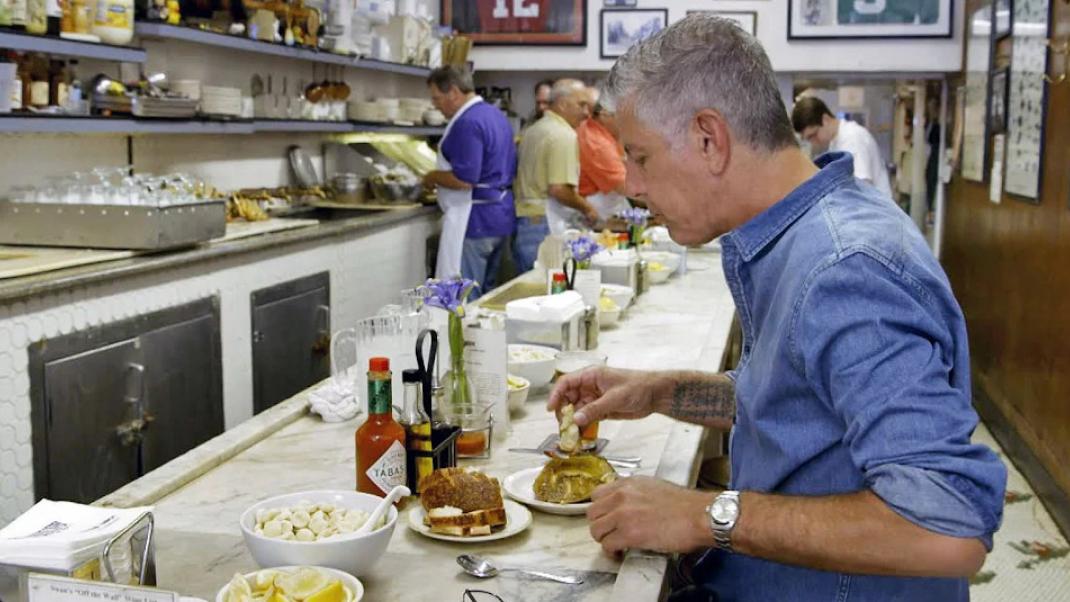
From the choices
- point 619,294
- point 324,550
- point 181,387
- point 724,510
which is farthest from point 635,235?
point 324,550

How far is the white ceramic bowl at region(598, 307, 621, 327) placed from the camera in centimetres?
353

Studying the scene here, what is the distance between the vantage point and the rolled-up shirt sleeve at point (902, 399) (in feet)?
4.17

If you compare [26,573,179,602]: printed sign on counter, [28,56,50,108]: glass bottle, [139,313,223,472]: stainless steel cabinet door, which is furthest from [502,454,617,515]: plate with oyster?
[28,56,50,108]: glass bottle

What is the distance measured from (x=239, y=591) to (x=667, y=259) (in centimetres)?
372

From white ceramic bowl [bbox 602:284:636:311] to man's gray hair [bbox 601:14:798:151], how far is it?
2156 mm

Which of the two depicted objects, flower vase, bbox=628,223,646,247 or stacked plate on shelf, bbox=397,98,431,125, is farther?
stacked plate on shelf, bbox=397,98,431,125

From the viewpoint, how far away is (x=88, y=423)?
3.56 m

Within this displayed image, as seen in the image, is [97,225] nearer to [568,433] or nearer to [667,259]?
[667,259]

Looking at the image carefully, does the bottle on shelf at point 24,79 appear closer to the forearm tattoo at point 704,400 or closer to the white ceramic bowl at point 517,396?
A: the white ceramic bowl at point 517,396

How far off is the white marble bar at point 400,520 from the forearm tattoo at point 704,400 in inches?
3.4

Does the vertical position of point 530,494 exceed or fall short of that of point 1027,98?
it falls short

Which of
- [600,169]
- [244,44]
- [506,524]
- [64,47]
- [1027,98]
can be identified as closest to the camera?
[506,524]

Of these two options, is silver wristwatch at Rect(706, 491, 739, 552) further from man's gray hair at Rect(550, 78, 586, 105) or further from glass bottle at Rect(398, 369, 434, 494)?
man's gray hair at Rect(550, 78, 586, 105)

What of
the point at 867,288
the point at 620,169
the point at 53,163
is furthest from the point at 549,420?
the point at 620,169
